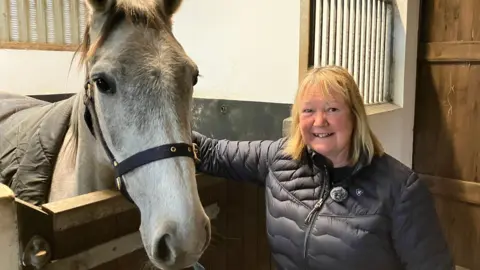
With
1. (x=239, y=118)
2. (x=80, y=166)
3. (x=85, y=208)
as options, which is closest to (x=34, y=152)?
(x=80, y=166)

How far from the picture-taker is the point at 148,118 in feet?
2.70

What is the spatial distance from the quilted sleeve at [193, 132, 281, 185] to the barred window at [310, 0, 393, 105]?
54cm

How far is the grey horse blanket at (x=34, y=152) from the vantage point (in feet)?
3.88

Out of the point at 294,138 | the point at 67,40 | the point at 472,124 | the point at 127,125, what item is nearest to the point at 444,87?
the point at 472,124

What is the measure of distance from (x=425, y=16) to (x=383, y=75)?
52 cm

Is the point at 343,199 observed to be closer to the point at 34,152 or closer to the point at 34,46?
the point at 34,152

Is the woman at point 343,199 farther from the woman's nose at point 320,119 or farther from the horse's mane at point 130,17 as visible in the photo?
the horse's mane at point 130,17

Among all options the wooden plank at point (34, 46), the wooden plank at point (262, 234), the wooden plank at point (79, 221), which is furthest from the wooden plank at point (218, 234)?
the wooden plank at point (34, 46)

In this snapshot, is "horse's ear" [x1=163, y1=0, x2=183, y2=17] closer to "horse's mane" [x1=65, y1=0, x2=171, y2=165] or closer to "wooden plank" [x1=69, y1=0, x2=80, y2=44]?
"horse's mane" [x1=65, y1=0, x2=171, y2=165]

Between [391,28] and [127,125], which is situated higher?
[391,28]

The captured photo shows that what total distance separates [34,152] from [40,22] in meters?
2.09

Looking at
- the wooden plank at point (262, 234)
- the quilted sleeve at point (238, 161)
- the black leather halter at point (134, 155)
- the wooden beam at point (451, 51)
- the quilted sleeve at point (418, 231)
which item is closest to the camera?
the black leather halter at point (134, 155)

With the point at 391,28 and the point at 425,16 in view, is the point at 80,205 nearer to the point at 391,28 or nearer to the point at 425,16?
the point at 391,28

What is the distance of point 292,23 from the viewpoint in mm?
1819
